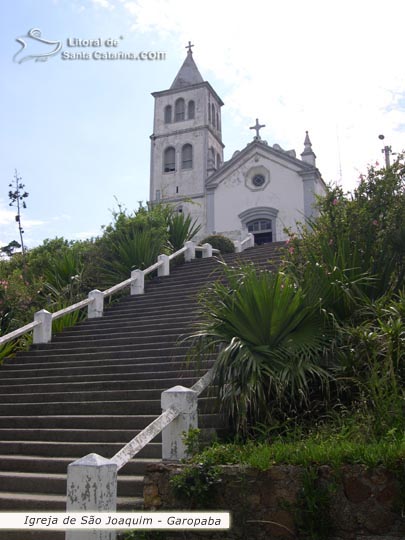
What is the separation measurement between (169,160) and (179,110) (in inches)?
169

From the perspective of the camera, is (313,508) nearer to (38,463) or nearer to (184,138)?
(38,463)

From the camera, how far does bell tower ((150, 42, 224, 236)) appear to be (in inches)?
1428

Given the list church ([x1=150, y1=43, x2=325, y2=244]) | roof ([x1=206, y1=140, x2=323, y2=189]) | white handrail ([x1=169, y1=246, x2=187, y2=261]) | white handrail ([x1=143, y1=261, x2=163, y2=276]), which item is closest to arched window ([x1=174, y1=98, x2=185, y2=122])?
church ([x1=150, y1=43, x2=325, y2=244])

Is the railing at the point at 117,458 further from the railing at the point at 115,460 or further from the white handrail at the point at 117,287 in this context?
the white handrail at the point at 117,287

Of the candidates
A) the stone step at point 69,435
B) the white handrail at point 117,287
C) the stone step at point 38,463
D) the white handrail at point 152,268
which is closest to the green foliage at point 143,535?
the stone step at point 38,463

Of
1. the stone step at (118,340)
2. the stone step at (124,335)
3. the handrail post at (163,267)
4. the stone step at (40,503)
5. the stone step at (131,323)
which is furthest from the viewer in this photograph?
the handrail post at (163,267)

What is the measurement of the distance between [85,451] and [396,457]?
3767mm

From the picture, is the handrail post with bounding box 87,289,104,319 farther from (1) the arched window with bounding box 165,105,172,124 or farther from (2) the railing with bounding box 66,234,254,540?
(1) the arched window with bounding box 165,105,172,124

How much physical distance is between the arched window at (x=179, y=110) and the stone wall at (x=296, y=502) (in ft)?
121

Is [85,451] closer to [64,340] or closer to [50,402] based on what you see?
[50,402]

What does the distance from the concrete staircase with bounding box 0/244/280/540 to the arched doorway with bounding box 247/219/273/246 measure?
16445mm

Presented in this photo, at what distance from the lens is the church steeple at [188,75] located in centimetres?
4119

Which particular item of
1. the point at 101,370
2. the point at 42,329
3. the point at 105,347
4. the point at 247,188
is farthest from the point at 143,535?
the point at 247,188

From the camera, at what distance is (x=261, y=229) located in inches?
1144
